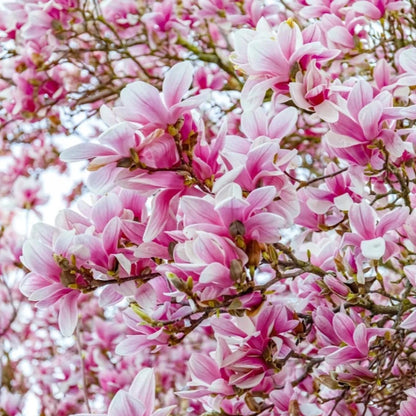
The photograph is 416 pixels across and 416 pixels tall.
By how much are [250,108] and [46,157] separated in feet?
7.59

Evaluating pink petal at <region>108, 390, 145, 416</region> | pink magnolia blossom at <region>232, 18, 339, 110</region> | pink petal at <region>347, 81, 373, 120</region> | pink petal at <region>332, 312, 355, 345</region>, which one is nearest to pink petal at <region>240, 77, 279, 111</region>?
pink magnolia blossom at <region>232, 18, 339, 110</region>

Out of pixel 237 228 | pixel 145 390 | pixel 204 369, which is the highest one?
pixel 237 228

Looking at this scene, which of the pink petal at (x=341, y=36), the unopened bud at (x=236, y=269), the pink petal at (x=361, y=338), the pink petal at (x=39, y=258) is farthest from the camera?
the pink petal at (x=341, y=36)

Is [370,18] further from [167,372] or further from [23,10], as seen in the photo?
[167,372]

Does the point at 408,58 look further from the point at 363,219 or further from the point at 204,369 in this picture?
the point at 204,369

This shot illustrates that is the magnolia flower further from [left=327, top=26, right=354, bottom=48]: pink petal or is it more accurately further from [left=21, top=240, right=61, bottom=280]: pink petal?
[left=327, top=26, right=354, bottom=48]: pink petal

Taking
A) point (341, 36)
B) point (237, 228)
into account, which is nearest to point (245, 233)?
point (237, 228)

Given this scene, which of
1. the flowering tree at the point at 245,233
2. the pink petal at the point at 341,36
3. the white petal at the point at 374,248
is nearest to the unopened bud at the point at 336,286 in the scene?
the flowering tree at the point at 245,233

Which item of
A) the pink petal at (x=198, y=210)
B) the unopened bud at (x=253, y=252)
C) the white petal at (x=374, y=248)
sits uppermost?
the pink petal at (x=198, y=210)

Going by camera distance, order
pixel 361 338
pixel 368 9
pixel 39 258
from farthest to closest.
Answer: pixel 368 9 < pixel 361 338 < pixel 39 258

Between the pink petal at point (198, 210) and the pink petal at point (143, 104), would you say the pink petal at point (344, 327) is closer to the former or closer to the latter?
the pink petal at point (198, 210)

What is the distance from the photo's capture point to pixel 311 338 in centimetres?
133

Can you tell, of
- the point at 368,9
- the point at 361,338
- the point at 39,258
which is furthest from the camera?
the point at 368,9

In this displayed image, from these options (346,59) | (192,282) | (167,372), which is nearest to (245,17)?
(346,59)
